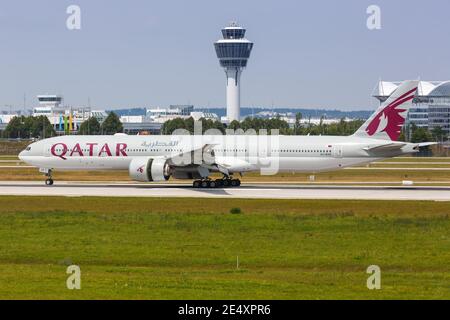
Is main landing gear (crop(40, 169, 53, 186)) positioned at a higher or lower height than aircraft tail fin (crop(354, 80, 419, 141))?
lower

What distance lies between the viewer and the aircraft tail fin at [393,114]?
61.9 meters

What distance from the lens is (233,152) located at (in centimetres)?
6291

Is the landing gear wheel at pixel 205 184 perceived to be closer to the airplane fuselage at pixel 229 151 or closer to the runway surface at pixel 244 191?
the runway surface at pixel 244 191

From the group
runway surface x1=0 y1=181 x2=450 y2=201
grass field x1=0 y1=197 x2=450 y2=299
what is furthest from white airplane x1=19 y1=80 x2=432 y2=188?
grass field x1=0 y1=197 x2=450 y2=299

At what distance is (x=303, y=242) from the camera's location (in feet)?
106

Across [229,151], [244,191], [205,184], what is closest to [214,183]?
[205,184]

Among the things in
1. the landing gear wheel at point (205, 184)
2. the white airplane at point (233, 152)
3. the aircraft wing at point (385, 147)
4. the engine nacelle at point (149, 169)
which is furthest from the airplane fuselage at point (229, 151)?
the engine nacelle at point (149, 169)

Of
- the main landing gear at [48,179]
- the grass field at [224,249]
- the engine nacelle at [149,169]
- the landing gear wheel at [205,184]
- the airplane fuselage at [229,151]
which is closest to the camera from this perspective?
the grass field at [224,249]

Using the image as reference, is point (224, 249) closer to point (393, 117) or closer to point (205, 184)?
point (205, 184)

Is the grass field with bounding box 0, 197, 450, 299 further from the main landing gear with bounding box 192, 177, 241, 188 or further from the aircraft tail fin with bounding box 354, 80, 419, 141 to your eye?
the aircraft tail fin with bounding box 354, 80, 419, 141

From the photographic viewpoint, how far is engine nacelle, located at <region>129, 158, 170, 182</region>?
195 feet

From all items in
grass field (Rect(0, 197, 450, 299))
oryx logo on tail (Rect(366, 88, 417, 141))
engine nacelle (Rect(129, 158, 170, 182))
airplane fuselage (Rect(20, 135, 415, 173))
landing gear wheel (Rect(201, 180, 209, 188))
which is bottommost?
grass field (Rect(0, 197, 450, 299))

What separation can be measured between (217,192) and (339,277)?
109 ft
